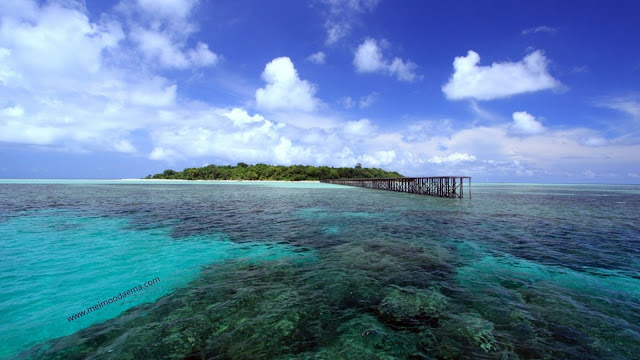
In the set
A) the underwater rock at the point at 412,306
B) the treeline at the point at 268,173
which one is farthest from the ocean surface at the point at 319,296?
the treeline at the point at 268,173

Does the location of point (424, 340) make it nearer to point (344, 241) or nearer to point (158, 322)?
point (158, 322)

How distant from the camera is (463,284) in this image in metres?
7.82

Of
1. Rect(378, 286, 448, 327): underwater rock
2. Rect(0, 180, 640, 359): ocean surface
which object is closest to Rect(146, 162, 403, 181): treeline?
Rect(0, 180, 640, 359): ocean surface

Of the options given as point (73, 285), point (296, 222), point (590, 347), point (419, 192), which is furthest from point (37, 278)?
point (419, 192)

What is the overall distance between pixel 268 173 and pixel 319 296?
14051cm

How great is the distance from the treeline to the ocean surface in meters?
124

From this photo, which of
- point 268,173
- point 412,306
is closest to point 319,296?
point 412,306

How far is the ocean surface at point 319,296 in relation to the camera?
495 cm

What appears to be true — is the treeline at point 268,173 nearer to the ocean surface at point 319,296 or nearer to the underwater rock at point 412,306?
the ocean surface at point 319,296

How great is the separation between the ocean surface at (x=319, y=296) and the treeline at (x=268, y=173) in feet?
407

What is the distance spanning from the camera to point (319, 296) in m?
6.85

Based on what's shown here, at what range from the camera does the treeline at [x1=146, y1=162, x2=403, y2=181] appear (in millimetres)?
139875

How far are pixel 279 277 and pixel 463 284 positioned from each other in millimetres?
5273

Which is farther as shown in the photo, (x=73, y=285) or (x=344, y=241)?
(x=344, y=241)
